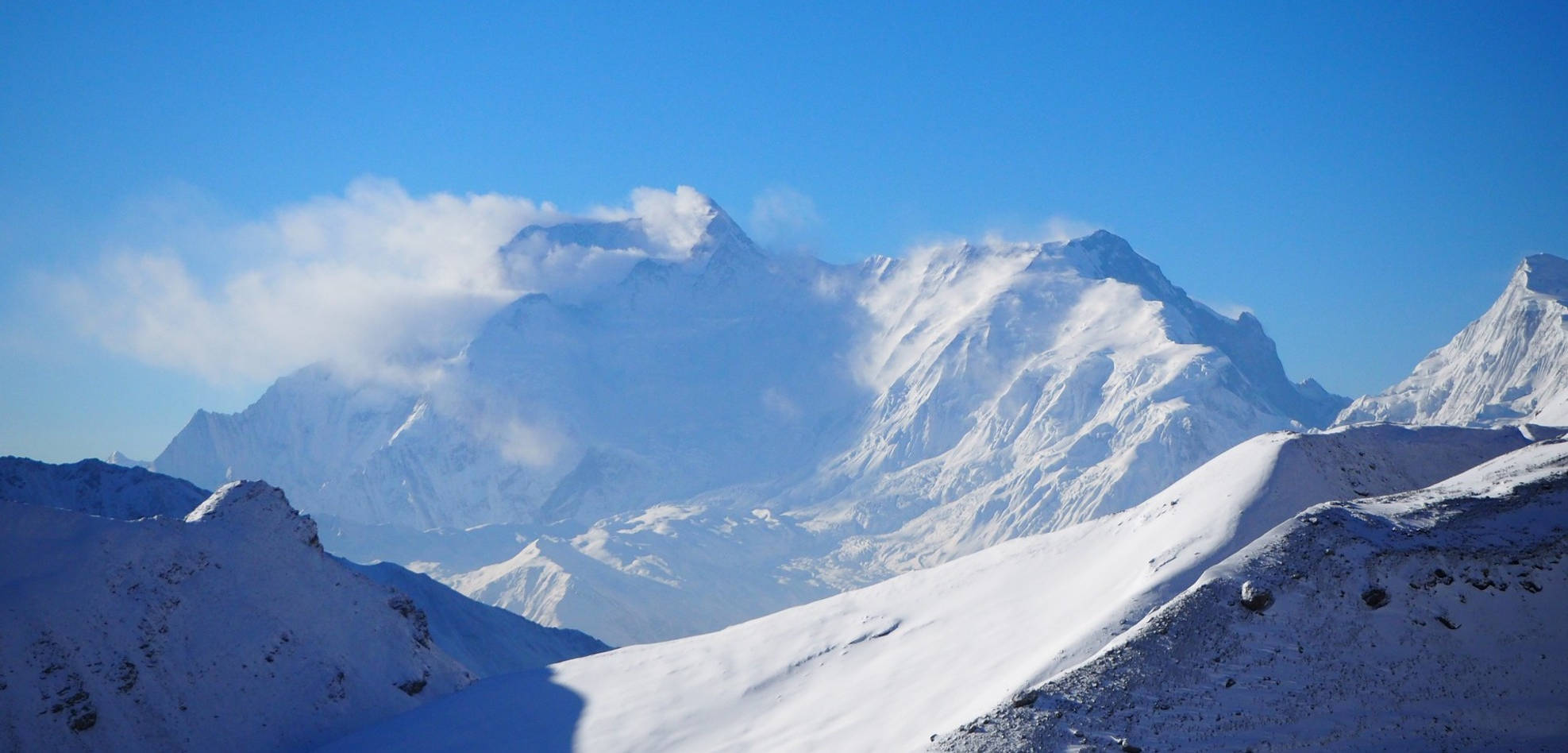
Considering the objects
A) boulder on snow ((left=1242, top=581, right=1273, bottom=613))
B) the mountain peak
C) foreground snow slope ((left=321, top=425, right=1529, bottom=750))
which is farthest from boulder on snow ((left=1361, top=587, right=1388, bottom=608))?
the mountain peak

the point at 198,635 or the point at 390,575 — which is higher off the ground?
the point at 390,575

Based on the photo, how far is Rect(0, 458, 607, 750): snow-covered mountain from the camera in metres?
62.4

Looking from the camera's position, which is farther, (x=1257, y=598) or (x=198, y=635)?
(x=198, y=635)

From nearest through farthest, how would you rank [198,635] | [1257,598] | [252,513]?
[1257,598] < [198,635] < [252,513]

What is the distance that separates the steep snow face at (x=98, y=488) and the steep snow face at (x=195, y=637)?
62.7m

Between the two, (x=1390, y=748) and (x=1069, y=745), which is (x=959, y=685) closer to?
(x=1069, y=745)

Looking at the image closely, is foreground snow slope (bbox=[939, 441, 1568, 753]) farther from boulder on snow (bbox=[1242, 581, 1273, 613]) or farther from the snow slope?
the snow slope

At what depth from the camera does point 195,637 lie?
68.1 metres

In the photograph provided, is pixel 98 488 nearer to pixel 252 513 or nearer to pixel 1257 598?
pixel 252 513

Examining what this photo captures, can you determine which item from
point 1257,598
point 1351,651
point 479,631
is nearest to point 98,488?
point 479,631

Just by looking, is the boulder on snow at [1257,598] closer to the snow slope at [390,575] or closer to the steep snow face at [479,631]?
the snow slope at [390,575]

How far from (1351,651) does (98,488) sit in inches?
5470

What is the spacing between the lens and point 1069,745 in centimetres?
3831

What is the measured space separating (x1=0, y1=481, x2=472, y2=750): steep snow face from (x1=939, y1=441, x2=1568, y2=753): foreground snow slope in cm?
4298
